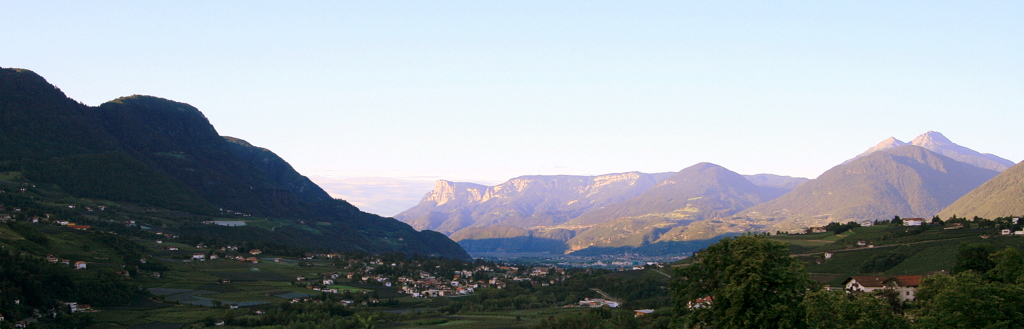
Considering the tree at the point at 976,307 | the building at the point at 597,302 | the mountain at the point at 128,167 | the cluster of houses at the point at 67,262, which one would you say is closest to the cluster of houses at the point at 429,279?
the building at the point at 597,302

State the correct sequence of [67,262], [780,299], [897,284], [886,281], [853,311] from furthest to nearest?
1. [67,262]
2. [886,281]
3. [897,284]
4. [853,311]
5. [780,299]

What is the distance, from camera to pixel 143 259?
85438mm

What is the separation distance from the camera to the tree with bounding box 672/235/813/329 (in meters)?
26.0

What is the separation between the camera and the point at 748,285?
26500 mm

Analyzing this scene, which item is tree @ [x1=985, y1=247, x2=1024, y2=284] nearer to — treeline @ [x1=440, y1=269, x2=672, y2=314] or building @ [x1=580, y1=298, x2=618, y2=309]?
treeline @ [x1=440, y1=269, x2=672, y2=314]

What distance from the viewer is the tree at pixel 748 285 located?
2603cm

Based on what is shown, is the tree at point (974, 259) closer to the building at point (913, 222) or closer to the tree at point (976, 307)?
the tree at point (976, 307)

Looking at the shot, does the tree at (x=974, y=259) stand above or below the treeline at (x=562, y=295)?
above

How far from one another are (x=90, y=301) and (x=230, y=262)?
39309 mm

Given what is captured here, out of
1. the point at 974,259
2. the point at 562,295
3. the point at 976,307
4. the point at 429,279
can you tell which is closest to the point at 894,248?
the point at 974,259

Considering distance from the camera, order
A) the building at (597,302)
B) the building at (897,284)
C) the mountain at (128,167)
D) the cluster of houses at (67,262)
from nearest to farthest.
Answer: the building at (897,284) < the cluster of houses at (67,262) < the building at (597,302) < the mountain at (128,167)

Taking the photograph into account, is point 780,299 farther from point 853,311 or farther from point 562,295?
point 562,295

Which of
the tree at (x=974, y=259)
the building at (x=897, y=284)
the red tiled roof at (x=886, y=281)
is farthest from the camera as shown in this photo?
the red tiled roof at (x=886, y=281)

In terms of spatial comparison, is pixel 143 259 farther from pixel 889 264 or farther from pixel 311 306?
pixel 889 264
